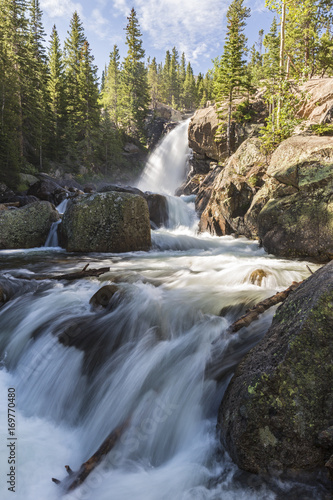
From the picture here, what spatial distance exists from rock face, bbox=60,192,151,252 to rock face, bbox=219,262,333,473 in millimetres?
7280

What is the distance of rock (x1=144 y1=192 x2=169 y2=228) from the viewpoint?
16.2 metres

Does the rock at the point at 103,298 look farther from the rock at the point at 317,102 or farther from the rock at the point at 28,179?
the rock at the point at 28,179

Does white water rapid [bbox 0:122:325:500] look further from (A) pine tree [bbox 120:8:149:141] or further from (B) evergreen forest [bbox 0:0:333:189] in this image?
(A) pine tree [bbox 120:8:149:141]

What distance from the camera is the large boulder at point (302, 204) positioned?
6.97 meters

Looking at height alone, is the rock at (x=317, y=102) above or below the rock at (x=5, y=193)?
above

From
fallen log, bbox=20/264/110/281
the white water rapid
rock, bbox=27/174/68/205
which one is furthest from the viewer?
rock, bbox=27/174/68/205

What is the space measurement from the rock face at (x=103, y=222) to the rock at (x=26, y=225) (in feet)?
4.61

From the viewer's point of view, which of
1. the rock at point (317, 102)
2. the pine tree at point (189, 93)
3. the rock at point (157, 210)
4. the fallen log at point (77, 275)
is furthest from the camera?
the pine tree at point (189, 93)

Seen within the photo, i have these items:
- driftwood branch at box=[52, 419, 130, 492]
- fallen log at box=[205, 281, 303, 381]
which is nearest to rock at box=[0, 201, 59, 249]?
fallen log at box=[205, 281, 303, 381]

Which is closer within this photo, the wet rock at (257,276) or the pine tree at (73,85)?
the wet rock at (257,276)

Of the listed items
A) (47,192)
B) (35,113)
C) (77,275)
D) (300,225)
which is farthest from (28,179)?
(300,225)

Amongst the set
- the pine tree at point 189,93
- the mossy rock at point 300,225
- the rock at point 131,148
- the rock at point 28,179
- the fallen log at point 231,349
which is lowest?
the fallen log at point 231,349

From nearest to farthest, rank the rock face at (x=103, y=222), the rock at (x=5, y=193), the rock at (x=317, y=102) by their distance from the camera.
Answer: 1. the rock face at (x=103, y=222)
2. the rock at (x=317, y=102)
3. the rock at (x=5, y=193)

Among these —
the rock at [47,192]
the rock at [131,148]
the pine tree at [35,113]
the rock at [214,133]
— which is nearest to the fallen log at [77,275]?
the rock at [47,192]
